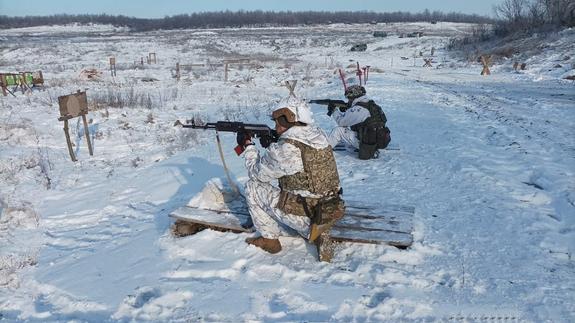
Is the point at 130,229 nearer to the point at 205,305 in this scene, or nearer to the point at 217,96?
the point at 205,305

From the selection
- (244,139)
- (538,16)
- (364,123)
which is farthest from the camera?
(538,16)

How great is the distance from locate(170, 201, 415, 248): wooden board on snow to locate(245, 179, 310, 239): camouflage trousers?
Result: 12.7 inches

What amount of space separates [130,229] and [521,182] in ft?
17.0

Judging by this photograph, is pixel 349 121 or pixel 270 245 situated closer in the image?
pixel 270 245

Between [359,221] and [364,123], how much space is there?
2.84 metres

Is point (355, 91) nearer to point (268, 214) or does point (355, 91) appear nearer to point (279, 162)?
point (268, 214)

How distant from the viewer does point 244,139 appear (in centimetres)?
464

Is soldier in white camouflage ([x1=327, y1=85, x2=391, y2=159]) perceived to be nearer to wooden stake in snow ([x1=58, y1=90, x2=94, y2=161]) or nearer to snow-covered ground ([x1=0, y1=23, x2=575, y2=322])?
snow-covered ground ([x1=0, y1=23, x2=575, y2=322])

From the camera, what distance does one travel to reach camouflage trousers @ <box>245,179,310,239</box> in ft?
14.3

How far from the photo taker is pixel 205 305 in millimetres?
3736

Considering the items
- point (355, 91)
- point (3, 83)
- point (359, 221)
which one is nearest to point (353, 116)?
point (355, 91)

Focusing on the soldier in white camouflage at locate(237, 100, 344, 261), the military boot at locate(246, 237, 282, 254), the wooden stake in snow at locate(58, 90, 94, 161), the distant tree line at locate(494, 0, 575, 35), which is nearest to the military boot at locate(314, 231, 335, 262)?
the soldier in white camouflage at locate(237, 100, 344, 261)

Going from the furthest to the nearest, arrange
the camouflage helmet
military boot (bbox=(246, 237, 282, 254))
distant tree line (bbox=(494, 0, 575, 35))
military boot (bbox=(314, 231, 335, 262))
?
distant tree line (bbox=(494, 0, 575, 35))
the camouflage helmet
military boot (bbox=(246, 237, 282, 254))
military boot (bbox=(314, 231, 335, 262))

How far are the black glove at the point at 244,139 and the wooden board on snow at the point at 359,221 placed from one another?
87 cm
